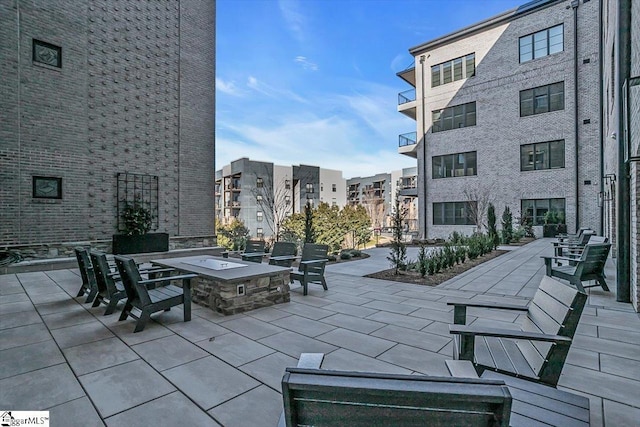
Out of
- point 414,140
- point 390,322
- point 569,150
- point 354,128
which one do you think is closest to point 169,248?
point 390,322

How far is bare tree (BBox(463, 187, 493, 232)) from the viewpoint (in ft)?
58.7

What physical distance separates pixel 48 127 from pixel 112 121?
1.60 metres

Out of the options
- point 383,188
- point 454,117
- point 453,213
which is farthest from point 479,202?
point 383,188

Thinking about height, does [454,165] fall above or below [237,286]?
above

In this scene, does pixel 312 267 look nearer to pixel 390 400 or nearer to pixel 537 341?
pixel 537 341

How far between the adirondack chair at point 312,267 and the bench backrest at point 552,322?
3.66 metres

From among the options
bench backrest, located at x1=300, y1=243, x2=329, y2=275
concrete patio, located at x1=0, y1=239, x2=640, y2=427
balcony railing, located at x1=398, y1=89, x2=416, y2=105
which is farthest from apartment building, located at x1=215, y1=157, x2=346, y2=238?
concrete patio, located at x1=0, y1=239, x2=640, y2=427

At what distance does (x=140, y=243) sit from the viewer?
10.0m

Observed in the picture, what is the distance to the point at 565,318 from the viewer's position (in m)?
2.06

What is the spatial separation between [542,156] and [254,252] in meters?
16.9

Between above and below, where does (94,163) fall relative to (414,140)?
below

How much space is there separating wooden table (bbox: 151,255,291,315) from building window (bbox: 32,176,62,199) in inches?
230

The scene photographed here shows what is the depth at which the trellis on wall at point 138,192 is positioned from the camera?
9.99 meters

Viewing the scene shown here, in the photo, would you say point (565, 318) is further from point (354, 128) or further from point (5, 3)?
point (354, 128)
